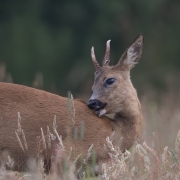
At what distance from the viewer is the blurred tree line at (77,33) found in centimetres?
2762

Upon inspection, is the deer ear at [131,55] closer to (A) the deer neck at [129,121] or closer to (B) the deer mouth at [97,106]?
(A) the deer neck at [129,121]

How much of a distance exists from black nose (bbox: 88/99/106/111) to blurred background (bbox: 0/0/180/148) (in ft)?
61.2

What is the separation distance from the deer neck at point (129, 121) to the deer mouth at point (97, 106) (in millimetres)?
191

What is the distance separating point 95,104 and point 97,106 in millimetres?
30

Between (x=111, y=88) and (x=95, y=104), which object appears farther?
(x=111, y=88)

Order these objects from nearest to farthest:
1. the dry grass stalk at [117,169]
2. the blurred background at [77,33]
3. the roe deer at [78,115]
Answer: the dry grass stalk at [117,169]
the roe deer at [78,115]
the blurred background at [77,33]

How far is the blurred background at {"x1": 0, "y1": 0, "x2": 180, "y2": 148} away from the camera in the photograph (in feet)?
90.4

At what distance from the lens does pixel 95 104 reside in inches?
307

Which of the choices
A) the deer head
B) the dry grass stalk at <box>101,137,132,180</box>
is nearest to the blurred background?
the deer head

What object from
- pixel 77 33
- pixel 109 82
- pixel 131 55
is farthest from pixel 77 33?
pixel 109 82

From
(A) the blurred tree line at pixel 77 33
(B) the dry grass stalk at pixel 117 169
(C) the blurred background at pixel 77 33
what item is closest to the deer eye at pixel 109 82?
(B) the dry grass stalk at pixel 117 169

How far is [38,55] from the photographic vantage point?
93.1 ft

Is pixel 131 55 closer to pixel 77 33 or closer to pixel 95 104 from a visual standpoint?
pixel 95 104

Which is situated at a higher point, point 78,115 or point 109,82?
point 109,82
